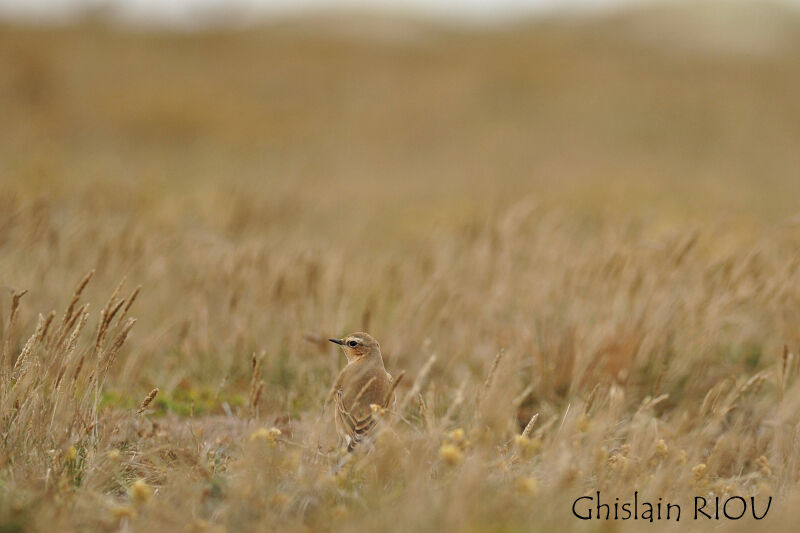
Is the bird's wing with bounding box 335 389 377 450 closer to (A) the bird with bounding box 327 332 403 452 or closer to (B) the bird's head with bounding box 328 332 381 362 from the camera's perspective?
(A) the bird with bounding box 327 332 403 452

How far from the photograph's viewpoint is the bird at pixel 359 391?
2877mm

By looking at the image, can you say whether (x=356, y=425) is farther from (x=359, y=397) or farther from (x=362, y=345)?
(x=362, y=345)

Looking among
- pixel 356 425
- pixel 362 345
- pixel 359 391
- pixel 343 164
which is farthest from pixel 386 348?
pixel 343 164

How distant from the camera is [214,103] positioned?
1800cm

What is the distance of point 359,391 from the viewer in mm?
3066

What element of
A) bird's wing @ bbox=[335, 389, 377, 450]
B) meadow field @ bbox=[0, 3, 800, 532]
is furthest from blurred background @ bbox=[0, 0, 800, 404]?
bird's wing @ bbox=[335, 389, 377, 450]

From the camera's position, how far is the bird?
2877 millimetres

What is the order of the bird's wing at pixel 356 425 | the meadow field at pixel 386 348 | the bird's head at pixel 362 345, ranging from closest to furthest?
the meadow field at pixel 386 348, the bird's wing at pixel 356 425, the bird's head at pixel 362 345

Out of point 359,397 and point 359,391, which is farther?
point 359,391

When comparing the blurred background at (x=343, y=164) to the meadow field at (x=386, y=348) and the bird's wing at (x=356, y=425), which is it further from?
the bird's wing at (x=356, y=425)

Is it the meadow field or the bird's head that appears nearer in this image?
the meadow field

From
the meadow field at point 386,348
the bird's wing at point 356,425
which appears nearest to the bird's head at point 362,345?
the meadow field at point 386,348

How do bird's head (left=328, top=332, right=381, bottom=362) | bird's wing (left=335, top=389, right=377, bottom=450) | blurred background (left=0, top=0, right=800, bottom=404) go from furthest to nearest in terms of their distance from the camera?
1. blurred background (left=0, top=0, right=800, bottom=404)
2. bird's head (left=328, top=332, right=381, bottom=362)
3. bird's wing (left=335, top=389, right=377, bottom=450)

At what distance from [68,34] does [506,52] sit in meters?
13.1
